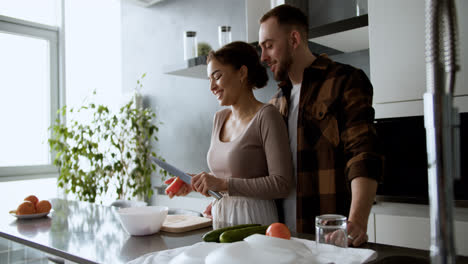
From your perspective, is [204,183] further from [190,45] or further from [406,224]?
[190,45]

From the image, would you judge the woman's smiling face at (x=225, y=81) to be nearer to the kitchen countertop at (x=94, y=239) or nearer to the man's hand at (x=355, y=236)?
the kitchen countertop at (x=94, y=239)

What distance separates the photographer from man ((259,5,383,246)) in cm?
141

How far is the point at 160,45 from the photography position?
12.9ft

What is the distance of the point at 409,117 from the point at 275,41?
746 mm

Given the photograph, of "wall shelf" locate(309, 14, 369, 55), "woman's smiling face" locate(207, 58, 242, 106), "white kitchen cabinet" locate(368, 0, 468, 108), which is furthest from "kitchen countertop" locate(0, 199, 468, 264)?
"wall shelf" locate(309, 14, 369, 55)

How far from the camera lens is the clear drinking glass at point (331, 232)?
866mm

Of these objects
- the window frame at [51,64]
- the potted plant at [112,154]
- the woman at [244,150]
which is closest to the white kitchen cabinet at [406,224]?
the woman at [244,150]

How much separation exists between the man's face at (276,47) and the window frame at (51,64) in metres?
3.53

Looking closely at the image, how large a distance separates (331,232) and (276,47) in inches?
40.0

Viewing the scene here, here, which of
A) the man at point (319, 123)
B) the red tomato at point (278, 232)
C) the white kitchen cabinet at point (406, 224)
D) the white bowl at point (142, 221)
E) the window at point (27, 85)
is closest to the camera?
the red tomato at point (278, 232)

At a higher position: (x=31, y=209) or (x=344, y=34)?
(x=344, y=34)

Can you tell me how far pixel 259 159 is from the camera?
5.45 feet

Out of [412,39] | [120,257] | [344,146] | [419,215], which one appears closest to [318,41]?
[412,39]

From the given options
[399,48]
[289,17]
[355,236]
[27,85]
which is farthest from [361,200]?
[27,85]
